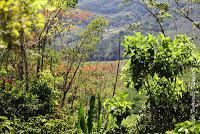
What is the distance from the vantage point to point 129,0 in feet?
72.7

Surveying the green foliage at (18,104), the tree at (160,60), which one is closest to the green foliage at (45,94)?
the green foliage at (18,104)

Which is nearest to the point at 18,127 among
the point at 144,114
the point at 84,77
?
the point at 144,114

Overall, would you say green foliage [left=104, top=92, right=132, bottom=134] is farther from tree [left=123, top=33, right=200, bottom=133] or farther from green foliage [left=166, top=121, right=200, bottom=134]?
green foliage [left=166, top=121, right=200, bottom=134]

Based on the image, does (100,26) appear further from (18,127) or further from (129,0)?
(18,127)

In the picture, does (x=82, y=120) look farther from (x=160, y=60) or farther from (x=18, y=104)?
(x=18, y=104)

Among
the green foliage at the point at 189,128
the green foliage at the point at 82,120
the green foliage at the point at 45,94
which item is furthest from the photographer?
the green foliage at the point at 45,94

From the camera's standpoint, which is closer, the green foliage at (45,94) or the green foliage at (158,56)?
the green foliage at (158,56)

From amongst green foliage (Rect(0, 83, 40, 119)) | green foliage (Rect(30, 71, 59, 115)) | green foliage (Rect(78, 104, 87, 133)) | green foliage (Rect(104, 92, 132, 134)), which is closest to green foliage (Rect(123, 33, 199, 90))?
green foliage (Rect(104, 92, 132, 134))

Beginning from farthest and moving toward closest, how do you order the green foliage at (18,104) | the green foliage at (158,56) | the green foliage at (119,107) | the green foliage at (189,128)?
1. the green foliage at (18,104)
2. the green foliage at (119,107)
3. the green foliage at (158,56)
4. the green foliage at (189,128)

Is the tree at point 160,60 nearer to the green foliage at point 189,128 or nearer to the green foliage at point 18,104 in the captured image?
the green foliage at point 189,128

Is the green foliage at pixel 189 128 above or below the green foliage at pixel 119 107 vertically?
above

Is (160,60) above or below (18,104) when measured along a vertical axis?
above

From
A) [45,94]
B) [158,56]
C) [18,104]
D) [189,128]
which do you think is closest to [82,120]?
[158,56]

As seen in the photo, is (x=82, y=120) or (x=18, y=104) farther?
(x=18, y=104)
